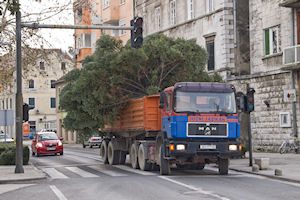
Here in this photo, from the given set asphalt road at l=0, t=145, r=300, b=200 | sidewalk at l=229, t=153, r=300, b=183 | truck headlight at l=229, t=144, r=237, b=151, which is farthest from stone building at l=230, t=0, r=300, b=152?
asphalt road at l=0, t=145, r=300, b=200

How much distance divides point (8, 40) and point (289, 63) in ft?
45.9

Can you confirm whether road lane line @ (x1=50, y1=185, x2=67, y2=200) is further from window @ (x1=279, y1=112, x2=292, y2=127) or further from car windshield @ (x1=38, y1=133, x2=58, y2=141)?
car windshield @ (x1=38, y1=133, x2=58, y2=141)

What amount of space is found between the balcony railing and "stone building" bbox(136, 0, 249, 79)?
6.65 m

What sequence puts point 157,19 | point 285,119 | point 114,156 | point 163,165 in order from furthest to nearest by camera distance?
point 157,19
point 285,119
point 114,156
point 163,165

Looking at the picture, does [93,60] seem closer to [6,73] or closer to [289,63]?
[6,73]

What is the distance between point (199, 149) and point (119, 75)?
6.81m

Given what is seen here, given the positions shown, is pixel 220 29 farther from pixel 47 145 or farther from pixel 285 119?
pixel 47 145

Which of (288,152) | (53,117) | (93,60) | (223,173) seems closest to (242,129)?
(288,152)

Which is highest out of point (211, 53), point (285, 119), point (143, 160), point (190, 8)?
point (190, 8)

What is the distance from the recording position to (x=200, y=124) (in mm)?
19609

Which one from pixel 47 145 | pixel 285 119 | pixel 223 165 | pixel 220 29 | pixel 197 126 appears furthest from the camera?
pixel 220 29

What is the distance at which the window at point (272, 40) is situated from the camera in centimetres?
3438

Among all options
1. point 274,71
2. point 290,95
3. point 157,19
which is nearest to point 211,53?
point 274,71

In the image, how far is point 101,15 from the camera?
195ft
